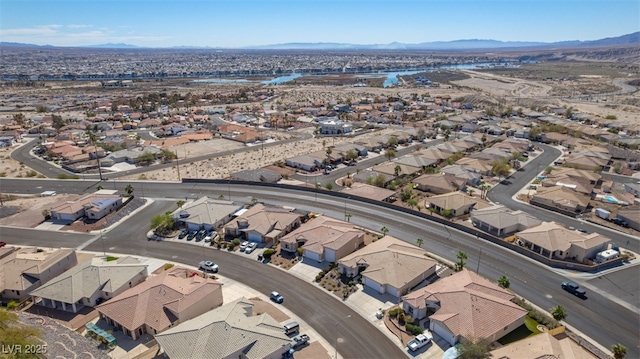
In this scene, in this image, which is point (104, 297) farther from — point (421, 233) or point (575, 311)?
point (575, 311)

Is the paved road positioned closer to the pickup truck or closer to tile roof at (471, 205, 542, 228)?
the pickup truck

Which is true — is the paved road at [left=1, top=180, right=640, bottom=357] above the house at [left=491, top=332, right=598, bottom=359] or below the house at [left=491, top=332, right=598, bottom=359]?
below

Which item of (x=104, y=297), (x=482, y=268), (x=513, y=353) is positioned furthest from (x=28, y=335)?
(x=482, y=268)

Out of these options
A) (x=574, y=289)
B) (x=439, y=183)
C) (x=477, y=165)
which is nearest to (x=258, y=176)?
(x=439, y=183)

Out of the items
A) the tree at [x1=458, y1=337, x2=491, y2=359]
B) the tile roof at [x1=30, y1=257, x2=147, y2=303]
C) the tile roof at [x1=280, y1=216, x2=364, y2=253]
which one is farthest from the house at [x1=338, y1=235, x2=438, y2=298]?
the tile roof at [x1=30, y1=257, x2=147, y2=303]

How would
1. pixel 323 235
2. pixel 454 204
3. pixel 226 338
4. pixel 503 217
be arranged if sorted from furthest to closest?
pixel 454 204 < pixel 503 217 < pixel 323 235 < pixel 226 338

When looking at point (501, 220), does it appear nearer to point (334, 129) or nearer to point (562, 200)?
point (562, 200)

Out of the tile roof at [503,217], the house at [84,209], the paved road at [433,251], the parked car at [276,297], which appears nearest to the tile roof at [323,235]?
the paved road at [433,251]
